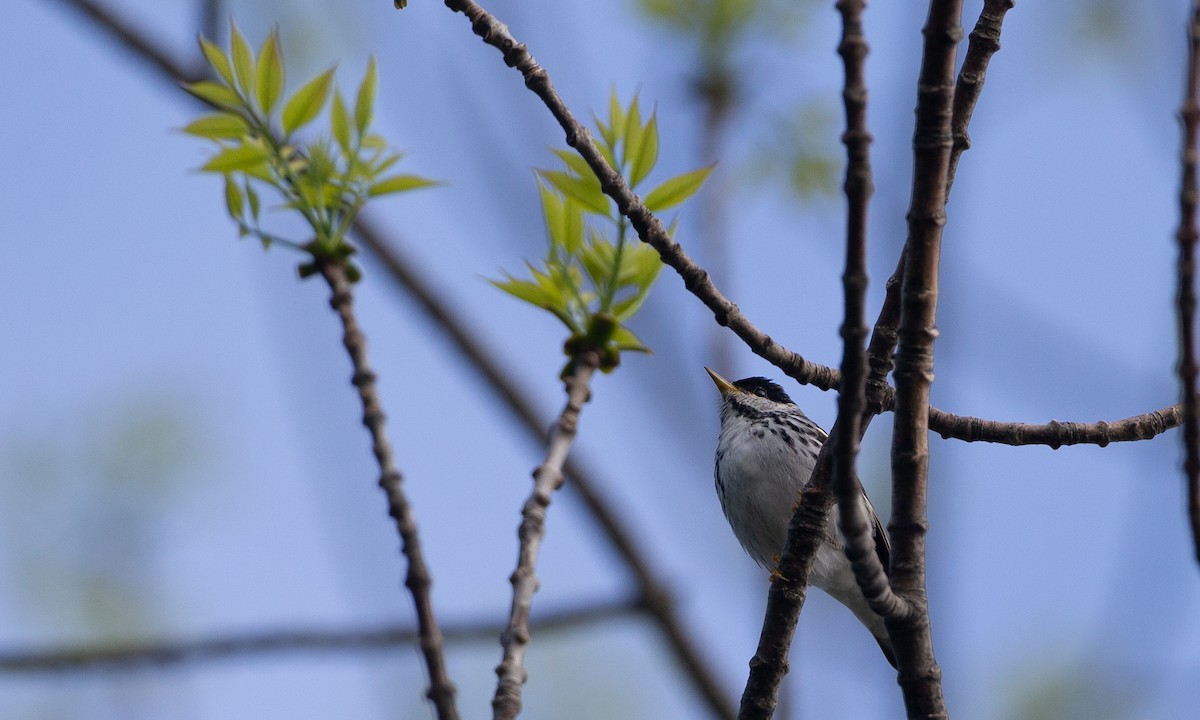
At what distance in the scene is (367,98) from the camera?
9.62ft

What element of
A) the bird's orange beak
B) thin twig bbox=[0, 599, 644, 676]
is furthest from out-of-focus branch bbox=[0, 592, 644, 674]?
the bird's orange beak

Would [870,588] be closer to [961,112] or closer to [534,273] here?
[961,112]

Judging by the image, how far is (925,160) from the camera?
1952mm

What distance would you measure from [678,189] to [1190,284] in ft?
4.96

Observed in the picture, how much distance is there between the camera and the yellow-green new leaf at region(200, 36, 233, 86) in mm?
2817

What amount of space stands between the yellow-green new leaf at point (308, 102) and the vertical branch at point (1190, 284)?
1.95 m

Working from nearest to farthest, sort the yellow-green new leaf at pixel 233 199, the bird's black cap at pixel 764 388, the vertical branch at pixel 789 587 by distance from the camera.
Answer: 1. the vertical branch at pixel 789 587
2. the yellow-green new leaf at pixel 233 199
3. the bird's black cap at pixel 764 388

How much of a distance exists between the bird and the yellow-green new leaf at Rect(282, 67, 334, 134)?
2.47 metres

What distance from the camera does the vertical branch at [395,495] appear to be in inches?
76.6

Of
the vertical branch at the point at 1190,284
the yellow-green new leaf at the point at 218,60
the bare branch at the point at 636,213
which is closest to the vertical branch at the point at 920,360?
the vertical branch at the point at 1190,284

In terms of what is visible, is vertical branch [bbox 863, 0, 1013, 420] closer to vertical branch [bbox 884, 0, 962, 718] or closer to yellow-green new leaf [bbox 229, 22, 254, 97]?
vertical branch [bbox 884, 0, 962, 718]

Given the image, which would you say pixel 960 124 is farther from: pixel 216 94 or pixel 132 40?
pixel 132 40

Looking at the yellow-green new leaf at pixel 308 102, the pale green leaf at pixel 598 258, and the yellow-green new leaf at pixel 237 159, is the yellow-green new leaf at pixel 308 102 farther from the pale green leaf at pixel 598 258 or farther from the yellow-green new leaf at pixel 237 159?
the pale green leaf at pixel 598 258

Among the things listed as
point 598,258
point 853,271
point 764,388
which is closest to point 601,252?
point 598,258
